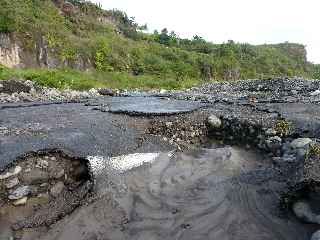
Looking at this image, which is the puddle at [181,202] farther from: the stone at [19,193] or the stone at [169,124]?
the stone at [169,124]

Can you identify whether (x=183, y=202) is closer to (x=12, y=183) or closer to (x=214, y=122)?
(x=12, y=183)

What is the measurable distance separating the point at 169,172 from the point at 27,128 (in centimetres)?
199

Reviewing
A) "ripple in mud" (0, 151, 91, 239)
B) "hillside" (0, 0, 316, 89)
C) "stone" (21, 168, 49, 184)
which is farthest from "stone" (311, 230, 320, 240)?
"hillside" (0, 0, 316, 89)

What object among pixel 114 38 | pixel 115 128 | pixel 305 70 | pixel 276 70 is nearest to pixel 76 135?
pixel 115 128

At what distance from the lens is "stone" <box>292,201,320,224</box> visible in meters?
3.36

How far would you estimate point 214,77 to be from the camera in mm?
31594

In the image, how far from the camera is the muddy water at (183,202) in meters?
3.44

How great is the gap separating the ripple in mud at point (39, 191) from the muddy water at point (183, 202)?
5.2 inches

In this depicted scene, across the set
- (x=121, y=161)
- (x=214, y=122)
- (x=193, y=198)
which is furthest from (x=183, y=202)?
(x=214, y=122)

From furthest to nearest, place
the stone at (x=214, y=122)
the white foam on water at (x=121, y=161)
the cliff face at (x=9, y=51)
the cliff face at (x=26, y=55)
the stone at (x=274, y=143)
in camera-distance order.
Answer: the cliff face at (x=26, y=55), the cliff face at (x=9, y=51), the stone at (x=214, y=122), the stone at (x=274, y=143), the white foam on water at (x=121, y=161)

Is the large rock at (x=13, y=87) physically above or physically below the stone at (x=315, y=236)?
above

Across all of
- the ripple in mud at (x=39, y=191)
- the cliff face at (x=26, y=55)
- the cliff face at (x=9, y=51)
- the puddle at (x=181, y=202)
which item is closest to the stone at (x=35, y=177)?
the ripple in mud at (x=39, y=191)

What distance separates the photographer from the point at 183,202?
390cm

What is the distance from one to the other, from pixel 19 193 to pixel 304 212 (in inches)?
98.1
